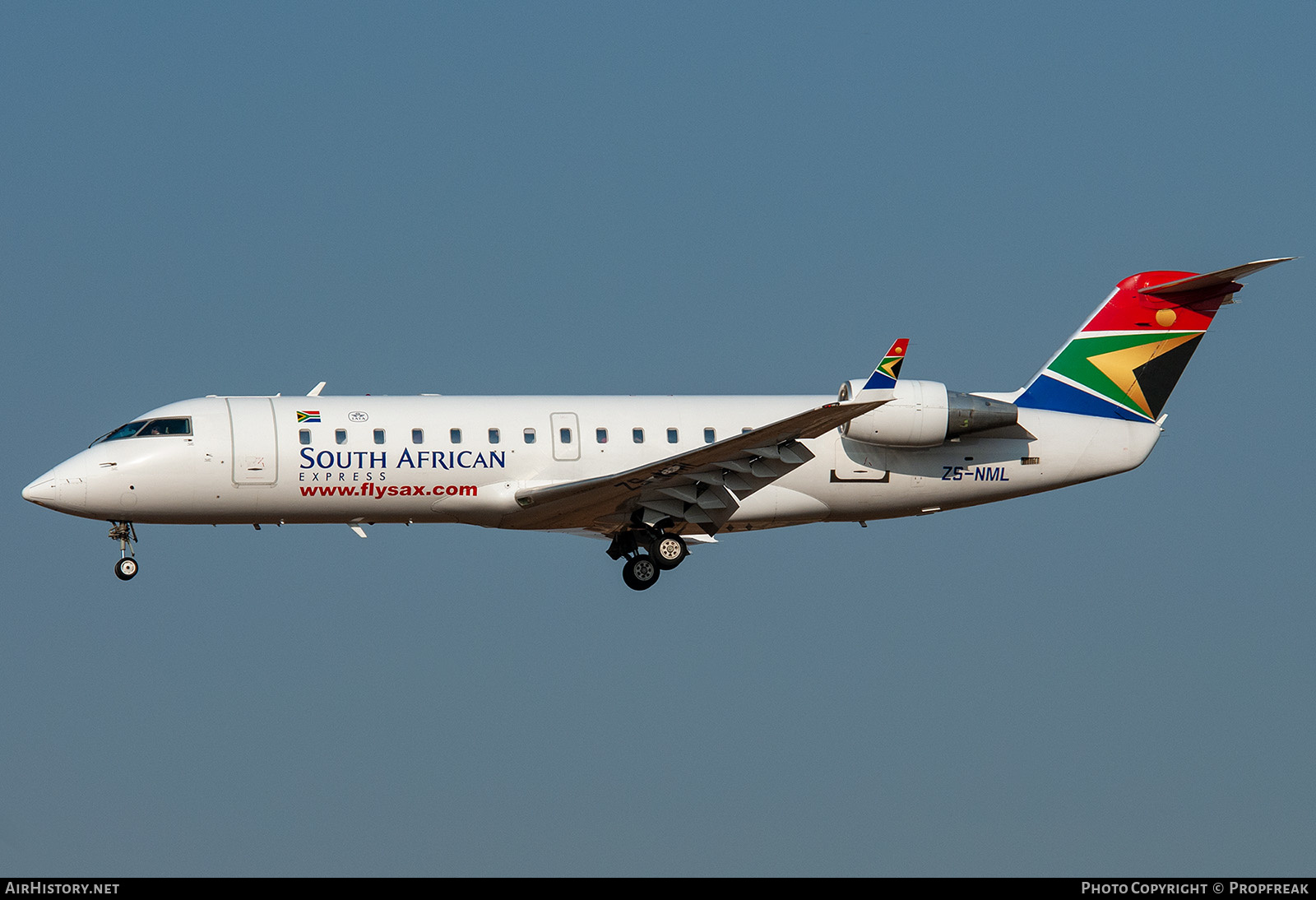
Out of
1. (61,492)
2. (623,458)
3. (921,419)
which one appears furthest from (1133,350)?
(61,492)

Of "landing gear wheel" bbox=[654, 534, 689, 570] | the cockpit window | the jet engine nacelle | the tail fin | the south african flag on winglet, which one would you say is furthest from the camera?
the tail fin

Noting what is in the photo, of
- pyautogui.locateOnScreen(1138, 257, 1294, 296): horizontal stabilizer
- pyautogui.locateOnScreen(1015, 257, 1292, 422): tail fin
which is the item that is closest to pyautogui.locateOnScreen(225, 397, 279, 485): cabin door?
pyautogui.locateOnScreen(1015, 257, 1292, 422): tail fin

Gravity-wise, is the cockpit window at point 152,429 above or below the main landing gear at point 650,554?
above

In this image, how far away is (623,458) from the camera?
3039 centimetres

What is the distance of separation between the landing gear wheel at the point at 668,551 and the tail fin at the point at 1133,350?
23.6 ft

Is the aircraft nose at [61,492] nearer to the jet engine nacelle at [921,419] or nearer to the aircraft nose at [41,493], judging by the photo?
the aircraft nose at [41,493]

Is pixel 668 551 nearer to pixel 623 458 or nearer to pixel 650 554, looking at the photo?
pixel 650 554

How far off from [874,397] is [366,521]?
9.05 meters

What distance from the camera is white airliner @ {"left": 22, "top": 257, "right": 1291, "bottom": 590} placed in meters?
29.2

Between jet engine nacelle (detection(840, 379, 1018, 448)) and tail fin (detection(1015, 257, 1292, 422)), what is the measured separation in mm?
2311

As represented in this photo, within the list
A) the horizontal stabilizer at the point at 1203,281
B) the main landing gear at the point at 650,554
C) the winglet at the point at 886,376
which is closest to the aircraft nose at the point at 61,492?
the main landing gear at the point at 650,554

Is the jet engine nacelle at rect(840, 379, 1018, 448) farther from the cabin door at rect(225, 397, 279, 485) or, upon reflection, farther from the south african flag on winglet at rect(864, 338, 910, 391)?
the cabin door at rect(225, 397, 279, 485)

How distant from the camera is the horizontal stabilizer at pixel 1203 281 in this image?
3167 centimetres
